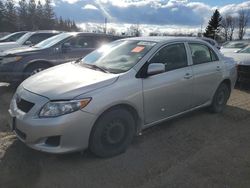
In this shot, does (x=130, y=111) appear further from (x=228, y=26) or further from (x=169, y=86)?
(x=228, y=26)

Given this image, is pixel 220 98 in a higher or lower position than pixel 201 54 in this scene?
lower

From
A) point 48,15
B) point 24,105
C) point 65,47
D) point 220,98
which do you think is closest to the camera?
point 24,105

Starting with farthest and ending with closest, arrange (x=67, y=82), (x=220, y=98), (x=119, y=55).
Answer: (x=220, y=98)
(x=119, y=55)
(x=67, y=82)

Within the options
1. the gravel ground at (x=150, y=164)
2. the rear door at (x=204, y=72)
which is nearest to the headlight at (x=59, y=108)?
the gravel ground at (x=150, y=164)

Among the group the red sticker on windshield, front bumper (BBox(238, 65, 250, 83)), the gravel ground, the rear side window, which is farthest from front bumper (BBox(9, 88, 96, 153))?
front bumper (BBox(238, 65, 250, 83))

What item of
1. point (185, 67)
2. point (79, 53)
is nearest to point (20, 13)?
point (79, 53)

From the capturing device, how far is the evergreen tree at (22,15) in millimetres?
62781

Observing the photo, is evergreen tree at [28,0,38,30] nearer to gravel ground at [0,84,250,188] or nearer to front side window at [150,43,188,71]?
front side window at [150,43,188,71]

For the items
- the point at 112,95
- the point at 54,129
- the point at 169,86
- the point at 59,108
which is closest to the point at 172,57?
the point at 169,86

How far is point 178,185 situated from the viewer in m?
3.38

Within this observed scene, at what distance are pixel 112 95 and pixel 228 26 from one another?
7556 cm

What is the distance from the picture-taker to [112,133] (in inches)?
155

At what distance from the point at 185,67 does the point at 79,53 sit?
417 centimetres

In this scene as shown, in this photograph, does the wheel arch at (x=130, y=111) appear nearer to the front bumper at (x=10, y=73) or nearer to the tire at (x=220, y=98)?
the tire at (x=220, y=98)
